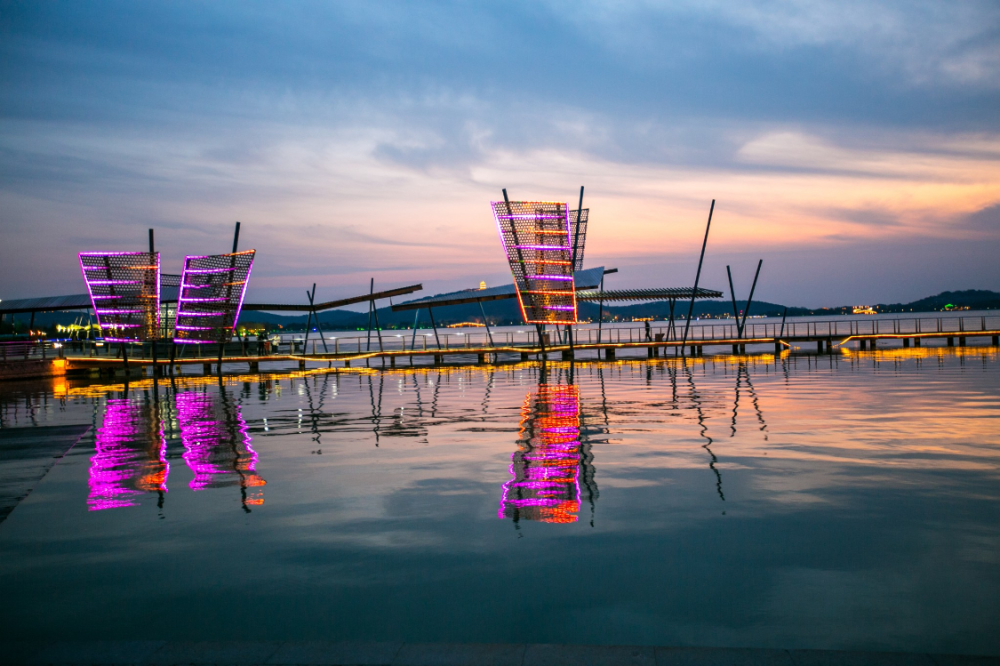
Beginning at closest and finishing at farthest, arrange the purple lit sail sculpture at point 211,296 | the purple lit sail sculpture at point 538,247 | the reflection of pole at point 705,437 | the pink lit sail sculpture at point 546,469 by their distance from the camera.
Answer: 1. the pink lit sail sculpture at point 546,469
2. the reflection of pole at point 705,437
3. the purple lit sail sculpture at point 211,296
4. the purple lit sail sculpture at point 538,247

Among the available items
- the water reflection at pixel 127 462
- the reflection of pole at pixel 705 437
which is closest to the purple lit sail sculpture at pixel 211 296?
the water reflection at pixel 127 462

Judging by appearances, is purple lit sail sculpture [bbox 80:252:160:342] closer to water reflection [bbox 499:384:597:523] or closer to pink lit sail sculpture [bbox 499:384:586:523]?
pink lit sail sculpture [bbox 499:384:586:523]

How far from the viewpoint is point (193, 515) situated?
9.10 meters

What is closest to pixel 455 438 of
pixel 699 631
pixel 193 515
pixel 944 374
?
pixel 193 515

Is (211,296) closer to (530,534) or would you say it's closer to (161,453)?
(161,453)

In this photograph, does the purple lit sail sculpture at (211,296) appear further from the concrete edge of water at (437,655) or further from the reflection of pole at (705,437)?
the concrete edge of water at (437,655)

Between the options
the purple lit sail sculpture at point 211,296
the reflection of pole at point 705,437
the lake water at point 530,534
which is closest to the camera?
the lake water at point 530,534

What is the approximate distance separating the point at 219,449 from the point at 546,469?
257 inches

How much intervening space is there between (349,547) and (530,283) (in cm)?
3289

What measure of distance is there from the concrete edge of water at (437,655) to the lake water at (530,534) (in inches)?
16.4

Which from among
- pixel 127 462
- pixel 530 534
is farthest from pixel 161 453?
pixel 530 534

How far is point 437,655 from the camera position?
489 cm

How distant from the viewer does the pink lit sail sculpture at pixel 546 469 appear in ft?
29.5

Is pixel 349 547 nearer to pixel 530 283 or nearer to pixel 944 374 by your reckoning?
pixel 944 374
